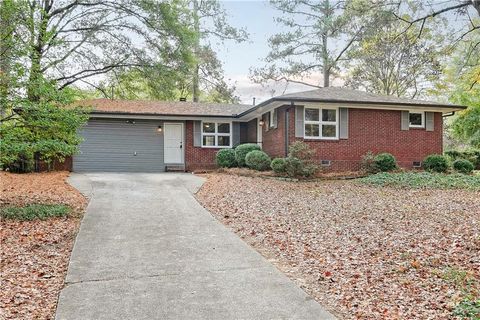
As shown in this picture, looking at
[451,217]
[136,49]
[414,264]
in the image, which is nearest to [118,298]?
[414,264]

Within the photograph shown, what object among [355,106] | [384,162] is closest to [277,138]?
[355,106]

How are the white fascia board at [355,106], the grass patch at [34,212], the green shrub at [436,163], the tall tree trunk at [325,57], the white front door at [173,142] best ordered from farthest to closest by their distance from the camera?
the tall tree trunk at [325,57], the white front door at [173,142], the green shrub at [436,163], the white fascia board at [355,106], the grass patch at [34,212]

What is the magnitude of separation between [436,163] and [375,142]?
8.15ft

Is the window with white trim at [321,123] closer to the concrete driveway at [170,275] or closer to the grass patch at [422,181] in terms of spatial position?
the grass patch at [422,181]

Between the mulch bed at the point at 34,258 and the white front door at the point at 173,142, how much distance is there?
28.7ft

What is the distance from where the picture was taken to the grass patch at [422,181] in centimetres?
1234

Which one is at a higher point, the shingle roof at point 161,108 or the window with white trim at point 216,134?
the shingle roof at point 161,108

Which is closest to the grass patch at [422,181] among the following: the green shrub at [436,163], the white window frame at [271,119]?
the green shrub at [436,163]

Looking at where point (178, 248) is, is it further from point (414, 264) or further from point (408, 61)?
point (408, 61)

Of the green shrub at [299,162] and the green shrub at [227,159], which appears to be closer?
the green shrub at [299,162]

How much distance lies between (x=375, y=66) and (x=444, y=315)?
25.0m

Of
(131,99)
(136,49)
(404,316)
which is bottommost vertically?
→ (404,316)

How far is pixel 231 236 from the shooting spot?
6246 mm

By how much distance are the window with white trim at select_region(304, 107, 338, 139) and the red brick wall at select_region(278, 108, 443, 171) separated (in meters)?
0.28
